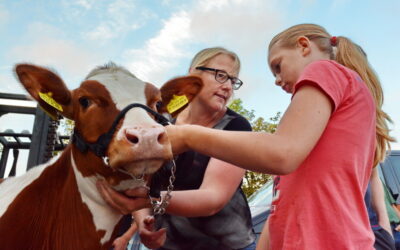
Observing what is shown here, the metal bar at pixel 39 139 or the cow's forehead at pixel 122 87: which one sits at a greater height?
the cow's forehead at pixel 122 87

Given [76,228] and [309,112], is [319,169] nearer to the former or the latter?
[309,112]

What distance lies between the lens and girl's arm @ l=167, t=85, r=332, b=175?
130cm

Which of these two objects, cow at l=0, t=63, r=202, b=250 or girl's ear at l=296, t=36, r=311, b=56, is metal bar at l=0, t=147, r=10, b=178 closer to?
cow at l=0, t=63, r=202, b=250

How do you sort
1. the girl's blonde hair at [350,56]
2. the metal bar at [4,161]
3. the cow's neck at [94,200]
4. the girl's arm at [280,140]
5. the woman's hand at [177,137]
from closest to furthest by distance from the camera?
the girl's arm at [280,140], the woman's hand at [177,137], the girl's blonde hair at [350,56], the cow's neck at [94,200], the metal bar at [4,161]

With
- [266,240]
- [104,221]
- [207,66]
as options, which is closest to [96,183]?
[104,221]

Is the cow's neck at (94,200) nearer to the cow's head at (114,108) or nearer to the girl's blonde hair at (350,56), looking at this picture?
the cow's head at (114,108)

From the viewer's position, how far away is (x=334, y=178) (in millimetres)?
1424

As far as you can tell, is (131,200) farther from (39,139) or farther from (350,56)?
(39,139)

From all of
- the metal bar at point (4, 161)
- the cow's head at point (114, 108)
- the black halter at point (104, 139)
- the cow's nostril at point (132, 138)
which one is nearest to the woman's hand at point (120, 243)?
the cow's head at point (114, 108)

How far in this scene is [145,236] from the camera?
2.11 meters

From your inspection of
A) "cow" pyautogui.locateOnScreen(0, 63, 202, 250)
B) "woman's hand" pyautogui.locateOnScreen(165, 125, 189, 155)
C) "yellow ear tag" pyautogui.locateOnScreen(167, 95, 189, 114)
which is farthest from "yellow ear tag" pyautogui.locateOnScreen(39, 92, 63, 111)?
"woman's hand" pyautogui.locateOnScreen(165, 125, 189, 155)

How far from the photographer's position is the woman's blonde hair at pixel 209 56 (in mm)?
2801

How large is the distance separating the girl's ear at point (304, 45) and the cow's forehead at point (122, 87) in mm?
898

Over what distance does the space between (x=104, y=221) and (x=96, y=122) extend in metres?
0.58
